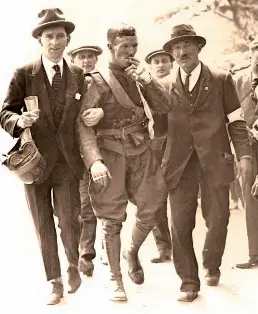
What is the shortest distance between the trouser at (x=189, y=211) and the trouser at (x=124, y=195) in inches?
5.0

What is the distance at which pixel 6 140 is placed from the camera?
4.25m

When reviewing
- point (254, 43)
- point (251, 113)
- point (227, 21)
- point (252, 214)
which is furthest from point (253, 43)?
point (252, 214)

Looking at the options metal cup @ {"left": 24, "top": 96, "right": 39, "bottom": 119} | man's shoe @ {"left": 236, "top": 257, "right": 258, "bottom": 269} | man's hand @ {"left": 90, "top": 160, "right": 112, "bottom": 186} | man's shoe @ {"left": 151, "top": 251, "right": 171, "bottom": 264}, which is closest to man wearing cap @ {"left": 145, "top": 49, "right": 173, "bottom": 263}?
man's shoe @ {"left": 151, "top": 251, "right": 171, "bottom": 264}

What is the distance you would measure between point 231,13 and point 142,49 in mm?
690

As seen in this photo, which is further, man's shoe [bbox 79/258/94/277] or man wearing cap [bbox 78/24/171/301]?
man's shoe [bbox 79/258/94/277]

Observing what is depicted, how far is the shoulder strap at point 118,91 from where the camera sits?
4012 millimetres

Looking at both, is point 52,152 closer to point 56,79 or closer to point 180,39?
point 56,79

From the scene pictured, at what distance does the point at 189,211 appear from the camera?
4.14 metres

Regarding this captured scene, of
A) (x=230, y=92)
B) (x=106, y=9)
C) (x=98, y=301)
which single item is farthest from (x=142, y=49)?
(x=98, y=301)

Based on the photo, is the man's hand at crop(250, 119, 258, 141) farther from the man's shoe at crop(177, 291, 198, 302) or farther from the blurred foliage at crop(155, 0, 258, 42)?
the man's shoe at crop(177, 291, 198, 302)

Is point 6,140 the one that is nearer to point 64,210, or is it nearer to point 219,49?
point 64,210

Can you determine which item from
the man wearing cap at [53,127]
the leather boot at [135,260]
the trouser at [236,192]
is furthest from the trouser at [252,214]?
the man wearing cap at [53,127]

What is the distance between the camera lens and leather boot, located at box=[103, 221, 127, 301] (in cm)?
400

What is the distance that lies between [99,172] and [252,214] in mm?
1284
